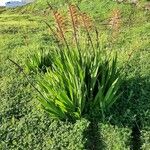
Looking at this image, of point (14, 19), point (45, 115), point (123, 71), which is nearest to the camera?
point (45, 115)

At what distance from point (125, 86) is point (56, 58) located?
1.60m

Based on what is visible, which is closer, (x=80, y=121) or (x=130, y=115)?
(x=80, y=121)

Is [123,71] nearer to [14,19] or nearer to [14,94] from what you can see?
[14,94]

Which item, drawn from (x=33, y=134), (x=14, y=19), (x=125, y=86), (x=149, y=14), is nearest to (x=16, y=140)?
(x=33, y=134)

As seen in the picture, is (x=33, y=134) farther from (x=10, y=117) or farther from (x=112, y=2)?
(x=112, y=2)

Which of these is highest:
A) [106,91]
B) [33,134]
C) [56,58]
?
[56,58]

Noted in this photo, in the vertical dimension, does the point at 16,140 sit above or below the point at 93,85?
below

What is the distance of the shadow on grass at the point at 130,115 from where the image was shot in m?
8.34

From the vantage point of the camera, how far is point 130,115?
8.67 meters

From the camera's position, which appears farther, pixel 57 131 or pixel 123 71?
pixel 123 71

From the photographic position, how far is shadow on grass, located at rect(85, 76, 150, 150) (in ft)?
27.4

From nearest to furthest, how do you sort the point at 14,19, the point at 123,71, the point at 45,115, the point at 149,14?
the point at 45,115
the point at 123,71
the point at 149,14
the point at 14,19

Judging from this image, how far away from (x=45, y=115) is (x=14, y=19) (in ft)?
46.3

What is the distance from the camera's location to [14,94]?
10.3 meters
